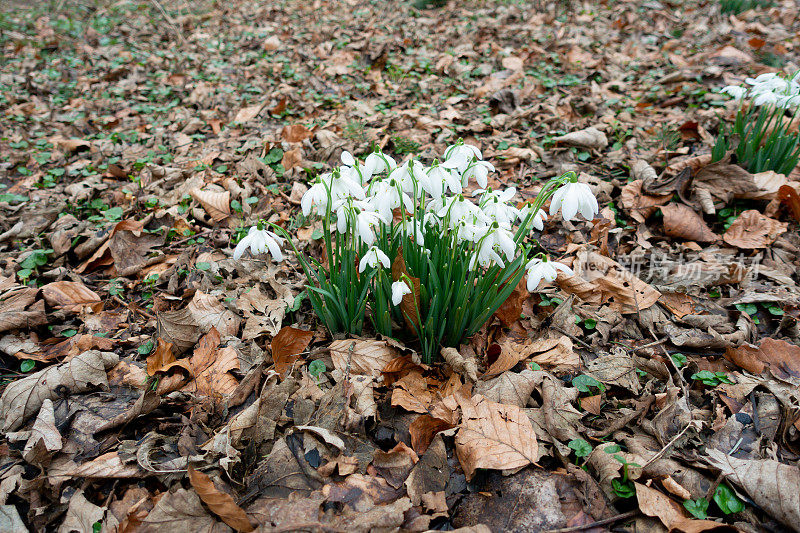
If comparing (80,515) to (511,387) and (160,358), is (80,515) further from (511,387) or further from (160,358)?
(511,387)

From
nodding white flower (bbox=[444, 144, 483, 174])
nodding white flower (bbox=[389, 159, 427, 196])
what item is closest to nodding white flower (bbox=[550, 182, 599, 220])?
nodding white flower (bbox=[444, 144, 483, 174])

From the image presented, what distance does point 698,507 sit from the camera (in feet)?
4.48

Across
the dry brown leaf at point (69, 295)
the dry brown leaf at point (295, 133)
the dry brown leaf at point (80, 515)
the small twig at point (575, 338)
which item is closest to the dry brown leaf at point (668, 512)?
the small twig at point (575, 338)

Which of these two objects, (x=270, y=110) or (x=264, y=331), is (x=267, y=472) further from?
(x=270, y=110)

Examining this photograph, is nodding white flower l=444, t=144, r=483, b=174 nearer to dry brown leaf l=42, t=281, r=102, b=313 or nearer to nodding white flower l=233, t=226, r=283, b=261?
nodding white flower l=233, t=226, r=283, b=261

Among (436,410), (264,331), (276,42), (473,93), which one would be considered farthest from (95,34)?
(436,410)

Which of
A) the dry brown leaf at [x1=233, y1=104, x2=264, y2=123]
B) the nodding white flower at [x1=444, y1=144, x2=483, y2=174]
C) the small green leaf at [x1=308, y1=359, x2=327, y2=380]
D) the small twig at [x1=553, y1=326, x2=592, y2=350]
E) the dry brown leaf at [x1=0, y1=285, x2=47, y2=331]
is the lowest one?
the small twig at [x1=553, y1=326, x2=592, y2=350]

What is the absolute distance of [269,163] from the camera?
132 inches

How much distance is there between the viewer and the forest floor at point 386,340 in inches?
56.6

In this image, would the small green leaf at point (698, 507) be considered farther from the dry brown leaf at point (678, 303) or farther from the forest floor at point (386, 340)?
the dry brown leaf at point (678, 303)

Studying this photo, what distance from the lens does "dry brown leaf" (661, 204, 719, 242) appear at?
258cm

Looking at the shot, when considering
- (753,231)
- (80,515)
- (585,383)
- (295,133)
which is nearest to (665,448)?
(585,383)

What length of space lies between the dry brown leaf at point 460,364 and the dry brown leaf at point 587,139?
207 centimetres

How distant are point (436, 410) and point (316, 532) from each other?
57 cm
